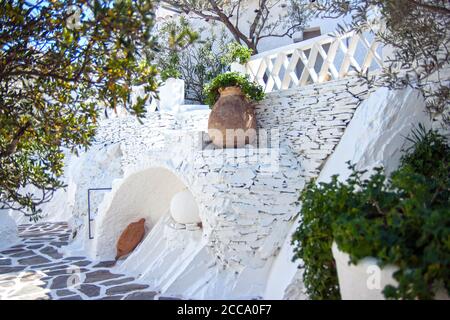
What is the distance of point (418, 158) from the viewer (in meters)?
3.75

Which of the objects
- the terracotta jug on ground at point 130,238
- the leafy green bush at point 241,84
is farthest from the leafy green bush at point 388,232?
the terracotta jug on ground at point 130,238

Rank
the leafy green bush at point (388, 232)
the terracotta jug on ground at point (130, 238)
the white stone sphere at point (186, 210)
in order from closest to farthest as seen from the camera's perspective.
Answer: the leafy green bush at point (388, 232) → the white stone sphere at point (186, 210) → the terracotta jug on ground at point (130, 238)

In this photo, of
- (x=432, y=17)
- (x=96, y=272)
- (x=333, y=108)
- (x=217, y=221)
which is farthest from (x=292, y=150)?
(x=96, y=272)

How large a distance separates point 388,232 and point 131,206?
5637 millimetres

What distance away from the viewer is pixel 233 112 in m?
5.52

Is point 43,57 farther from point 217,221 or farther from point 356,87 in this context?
point 356,87

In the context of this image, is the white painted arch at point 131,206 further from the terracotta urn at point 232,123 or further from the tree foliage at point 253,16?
the tree foliage at point 253,16

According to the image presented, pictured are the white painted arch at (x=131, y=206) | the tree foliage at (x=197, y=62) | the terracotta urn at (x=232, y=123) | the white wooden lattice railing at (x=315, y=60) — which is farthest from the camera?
the tree foliage at (x=197, y=62)

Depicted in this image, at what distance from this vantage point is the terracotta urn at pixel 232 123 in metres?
5.48

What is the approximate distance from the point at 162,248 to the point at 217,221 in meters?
1.79

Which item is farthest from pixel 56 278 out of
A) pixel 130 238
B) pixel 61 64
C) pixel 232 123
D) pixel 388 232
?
pixel 388 232

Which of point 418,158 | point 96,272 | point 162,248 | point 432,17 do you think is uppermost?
point 432,17

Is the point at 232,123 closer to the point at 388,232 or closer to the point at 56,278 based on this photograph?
the point at 388,232

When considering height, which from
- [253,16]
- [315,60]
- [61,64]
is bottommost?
[61,64]
